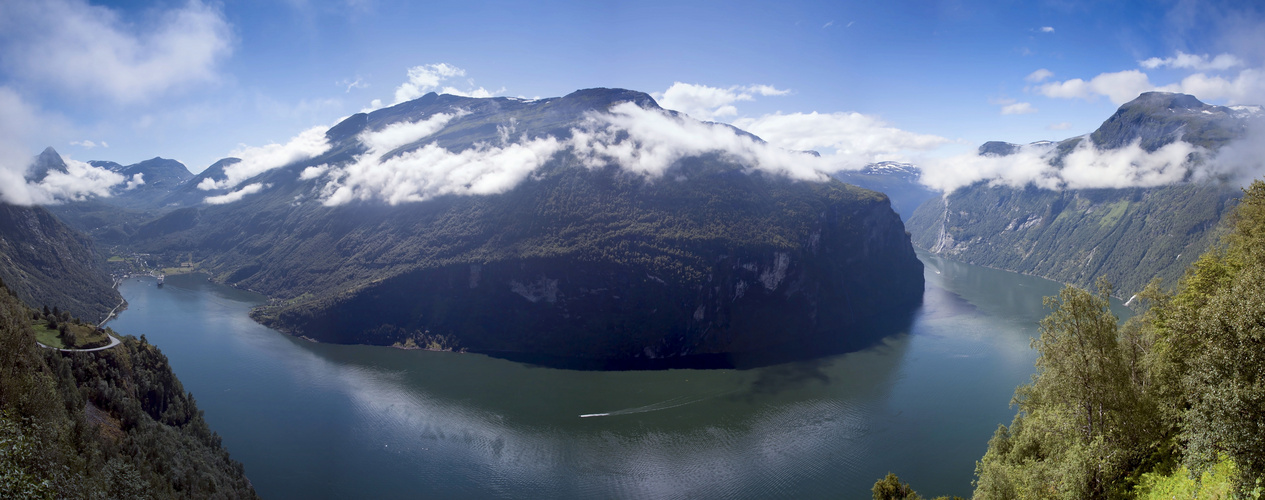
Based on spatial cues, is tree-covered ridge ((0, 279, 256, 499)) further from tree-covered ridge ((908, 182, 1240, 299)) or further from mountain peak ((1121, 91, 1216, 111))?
mountain peak ((1121, 91, 1216, 111))

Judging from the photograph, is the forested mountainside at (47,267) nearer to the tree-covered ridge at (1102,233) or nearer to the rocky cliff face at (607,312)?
the rocky cliff face at (607,312)

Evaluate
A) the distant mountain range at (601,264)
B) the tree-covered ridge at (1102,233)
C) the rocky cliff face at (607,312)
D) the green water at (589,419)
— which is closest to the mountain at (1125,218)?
the tree-covered ridge at (1102,233)

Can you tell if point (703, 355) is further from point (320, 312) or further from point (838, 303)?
point (320, 312)

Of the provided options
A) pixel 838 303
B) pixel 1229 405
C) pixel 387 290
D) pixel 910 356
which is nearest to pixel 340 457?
pixel 387 290

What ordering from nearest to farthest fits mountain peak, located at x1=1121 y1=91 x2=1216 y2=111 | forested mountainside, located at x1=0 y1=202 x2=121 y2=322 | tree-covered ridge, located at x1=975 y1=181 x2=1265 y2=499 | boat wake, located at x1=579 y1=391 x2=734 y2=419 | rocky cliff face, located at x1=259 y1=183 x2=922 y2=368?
tree-covered ridge, located at x1=975 y1=181 x2=1265 y2=499 < boat wake, located at x1=579 y1=391 x2=734 y2=419 < rocky cliff face, located at x1=259 y1=183 x2=922 y2=368 < forested mountainside, located at x1=0 y1=202 x2=121 y2=322 < mountain peak, located at x1=1121 y1=91 x2=1216 y2=111

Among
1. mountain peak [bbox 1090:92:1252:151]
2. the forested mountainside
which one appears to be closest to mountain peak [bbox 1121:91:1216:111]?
mountain peak [bbox 1090:92:1252:151]

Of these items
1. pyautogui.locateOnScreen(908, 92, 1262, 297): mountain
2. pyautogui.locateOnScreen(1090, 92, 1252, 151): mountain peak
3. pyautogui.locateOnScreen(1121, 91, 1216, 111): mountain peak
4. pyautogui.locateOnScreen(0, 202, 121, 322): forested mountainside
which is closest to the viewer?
pyautogui.locateOnScreen(0, 202, 121, 322): forested mountainside

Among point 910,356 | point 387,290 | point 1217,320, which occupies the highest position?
point 1217,320
